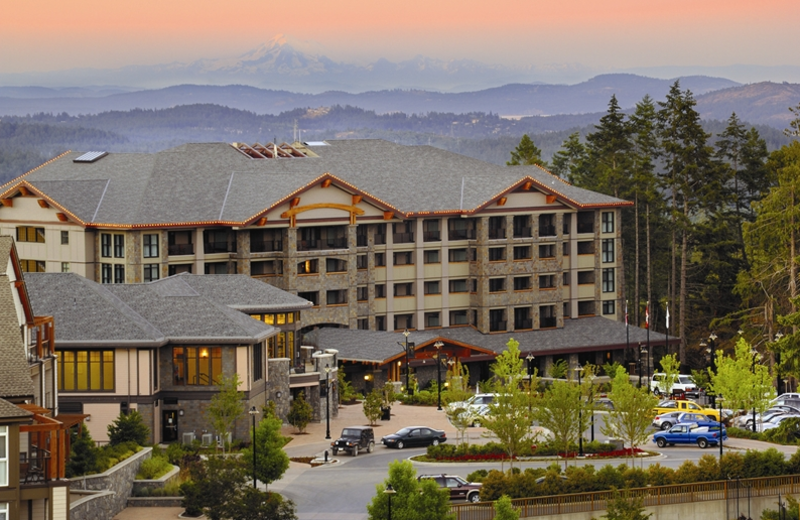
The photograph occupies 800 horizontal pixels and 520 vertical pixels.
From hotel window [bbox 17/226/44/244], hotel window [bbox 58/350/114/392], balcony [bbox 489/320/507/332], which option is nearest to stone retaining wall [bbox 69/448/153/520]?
hotel window [bbox 58/350/114/392]

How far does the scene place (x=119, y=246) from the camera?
106500 millimetres

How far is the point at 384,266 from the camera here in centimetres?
11450

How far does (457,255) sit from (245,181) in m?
17.0

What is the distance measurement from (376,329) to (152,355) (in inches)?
1473

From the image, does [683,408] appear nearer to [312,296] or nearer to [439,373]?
[439,373]

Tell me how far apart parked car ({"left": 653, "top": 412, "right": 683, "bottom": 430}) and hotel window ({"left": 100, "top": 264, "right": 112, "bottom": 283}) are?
40805mm

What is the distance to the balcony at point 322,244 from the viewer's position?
109 m

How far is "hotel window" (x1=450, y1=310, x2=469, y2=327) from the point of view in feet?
386

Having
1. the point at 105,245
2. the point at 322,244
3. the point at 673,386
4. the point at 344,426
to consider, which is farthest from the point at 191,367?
the point at 673,386

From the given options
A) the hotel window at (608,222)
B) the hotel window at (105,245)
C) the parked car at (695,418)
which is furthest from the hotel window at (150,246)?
the parked car at (695,418)

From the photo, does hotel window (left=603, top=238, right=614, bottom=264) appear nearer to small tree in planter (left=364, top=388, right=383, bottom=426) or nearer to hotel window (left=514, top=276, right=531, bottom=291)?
hotel window (left=514, top=276, right=531, bottom=291)

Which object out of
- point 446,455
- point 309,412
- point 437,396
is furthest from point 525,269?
point 446,455

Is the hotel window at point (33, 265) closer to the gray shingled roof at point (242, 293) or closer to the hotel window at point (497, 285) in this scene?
the gray shingled roof at point (242, 293)

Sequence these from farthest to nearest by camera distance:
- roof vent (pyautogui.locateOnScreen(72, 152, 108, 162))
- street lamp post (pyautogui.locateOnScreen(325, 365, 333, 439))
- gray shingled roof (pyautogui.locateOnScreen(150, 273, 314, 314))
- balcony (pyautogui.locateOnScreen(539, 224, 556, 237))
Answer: roof vent (pyautogui.locateOnScreen(72, 152, 108, 162)) → balcony (pyautogui.locateOnScreen(539, 224, 556, 237)) → gray shingled roof (pyautogui.locateOnScreen(150, 273, 314, 314)) → street lamp post (pyautogui.locateOnScreen(325, 365, 333, 439))
